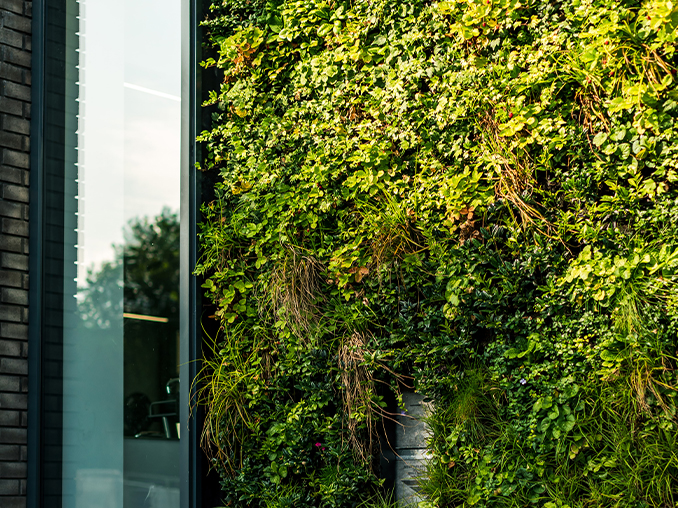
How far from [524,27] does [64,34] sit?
292 centimetres

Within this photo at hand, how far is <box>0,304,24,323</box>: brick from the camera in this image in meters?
3.27

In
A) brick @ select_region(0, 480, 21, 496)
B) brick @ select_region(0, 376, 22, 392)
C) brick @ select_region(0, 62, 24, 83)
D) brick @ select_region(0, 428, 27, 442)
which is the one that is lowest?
brick @ select_region(0, 480, 21, 496)

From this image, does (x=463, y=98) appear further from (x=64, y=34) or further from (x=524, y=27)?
(x=64, y=34)

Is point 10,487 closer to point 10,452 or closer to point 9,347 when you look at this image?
point 10,452

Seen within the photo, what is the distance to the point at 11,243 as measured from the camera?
133 inches

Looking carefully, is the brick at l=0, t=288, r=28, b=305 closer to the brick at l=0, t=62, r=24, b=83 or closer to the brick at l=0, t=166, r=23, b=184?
the brick at l=0, t=166, r=23, b=184

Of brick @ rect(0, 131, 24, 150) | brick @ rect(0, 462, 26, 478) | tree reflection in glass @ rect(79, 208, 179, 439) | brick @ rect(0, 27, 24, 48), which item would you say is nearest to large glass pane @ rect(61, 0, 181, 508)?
tree reflection in glass @ rect(79, 208, 179, 439)

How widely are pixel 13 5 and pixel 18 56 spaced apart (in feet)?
1.12

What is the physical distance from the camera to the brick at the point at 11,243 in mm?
3334

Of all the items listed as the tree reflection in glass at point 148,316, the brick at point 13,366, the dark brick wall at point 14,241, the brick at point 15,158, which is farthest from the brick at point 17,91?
the brick at point 13,366

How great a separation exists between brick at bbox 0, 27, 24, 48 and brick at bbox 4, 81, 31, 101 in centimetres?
26

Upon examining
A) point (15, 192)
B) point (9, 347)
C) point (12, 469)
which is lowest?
point (12, 469)

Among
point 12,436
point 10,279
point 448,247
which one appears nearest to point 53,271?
point 10,279

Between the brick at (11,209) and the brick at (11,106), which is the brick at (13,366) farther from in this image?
the brick at (11,106)
